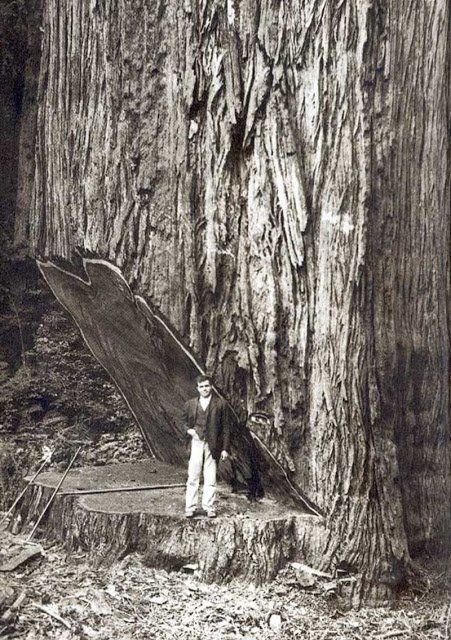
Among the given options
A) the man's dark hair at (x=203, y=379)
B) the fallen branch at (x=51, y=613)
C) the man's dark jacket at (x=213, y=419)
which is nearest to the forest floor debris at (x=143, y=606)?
the fallen branch at (x=51, y=613)

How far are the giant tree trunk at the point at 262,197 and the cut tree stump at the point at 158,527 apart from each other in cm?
18

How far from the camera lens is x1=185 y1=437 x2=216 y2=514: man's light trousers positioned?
233cm

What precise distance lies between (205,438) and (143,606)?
0.47 meters

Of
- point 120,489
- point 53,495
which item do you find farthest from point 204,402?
point 53,495

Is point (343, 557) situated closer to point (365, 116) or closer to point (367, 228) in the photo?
point (367, 228)

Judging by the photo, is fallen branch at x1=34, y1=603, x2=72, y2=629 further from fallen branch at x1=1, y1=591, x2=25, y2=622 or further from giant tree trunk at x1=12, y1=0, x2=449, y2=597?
giant tree trunk at x1=12, y1=0, x2=449, y2=597

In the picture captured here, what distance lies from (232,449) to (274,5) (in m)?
1.24

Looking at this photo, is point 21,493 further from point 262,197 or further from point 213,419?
point 262,197

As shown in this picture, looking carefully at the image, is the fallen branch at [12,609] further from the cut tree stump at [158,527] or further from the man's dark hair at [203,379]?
the man's dark hair at [203,379]

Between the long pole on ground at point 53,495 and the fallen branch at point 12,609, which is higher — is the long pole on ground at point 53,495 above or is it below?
above

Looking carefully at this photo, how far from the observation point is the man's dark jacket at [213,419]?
7.60 feet

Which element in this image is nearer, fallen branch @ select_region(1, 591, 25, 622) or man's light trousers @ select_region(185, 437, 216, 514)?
fallen branch @ select_region(1, 591, 25, 622)

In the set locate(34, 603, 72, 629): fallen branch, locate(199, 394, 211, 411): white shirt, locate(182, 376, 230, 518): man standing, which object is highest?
locate(199, 394, 211, 411): white shirt

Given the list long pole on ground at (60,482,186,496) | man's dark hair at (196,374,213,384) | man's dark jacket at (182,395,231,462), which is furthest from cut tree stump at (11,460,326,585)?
man's dark hair at (196,374,213,384)
